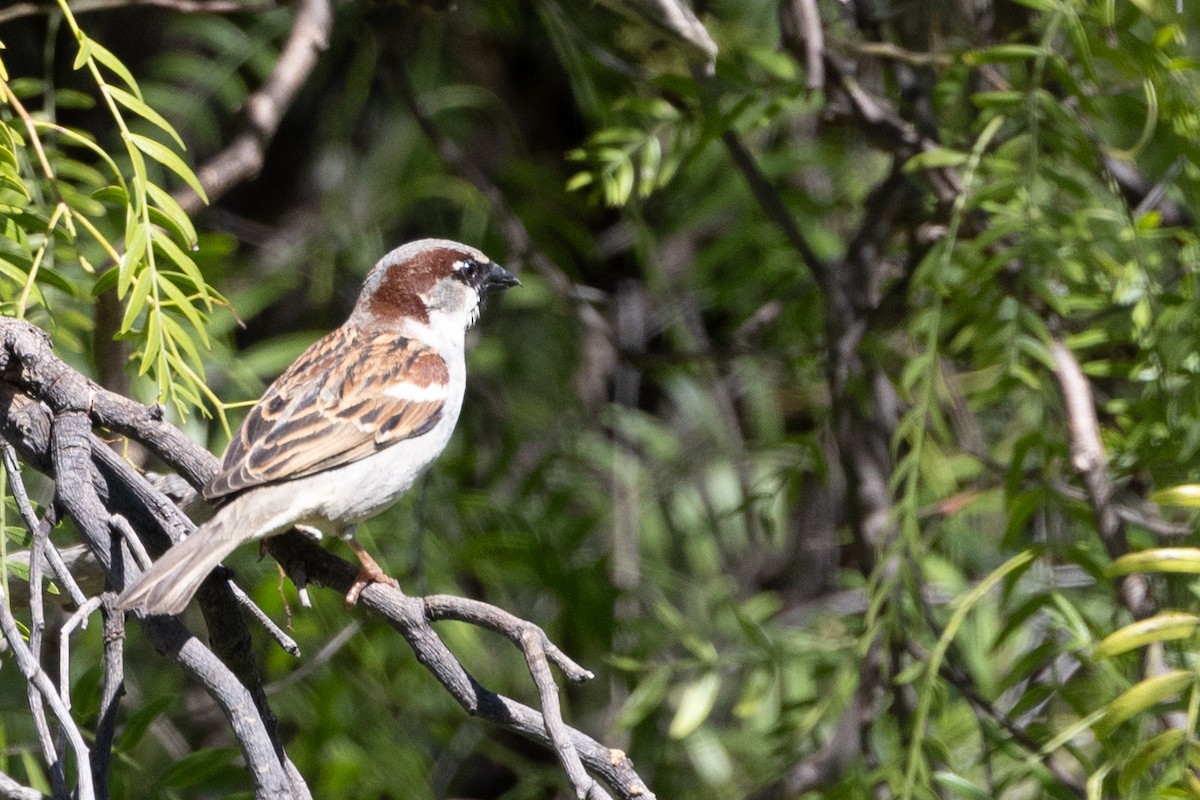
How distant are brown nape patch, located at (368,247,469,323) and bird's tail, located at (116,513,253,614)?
4.31ft

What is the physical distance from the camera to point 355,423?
2.79m

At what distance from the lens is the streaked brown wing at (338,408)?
8.21 ft

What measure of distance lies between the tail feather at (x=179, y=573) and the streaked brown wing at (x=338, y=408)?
230mm

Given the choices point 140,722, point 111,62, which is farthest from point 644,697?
point 111,62

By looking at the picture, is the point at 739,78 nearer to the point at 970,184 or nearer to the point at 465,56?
the point at 970,184

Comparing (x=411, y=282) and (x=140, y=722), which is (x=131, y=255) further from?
(x=411, y=282)

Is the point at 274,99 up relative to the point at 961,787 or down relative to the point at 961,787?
up

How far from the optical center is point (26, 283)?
2.16 m

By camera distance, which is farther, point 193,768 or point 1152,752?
point 193,768

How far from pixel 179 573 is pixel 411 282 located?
64.5 inches

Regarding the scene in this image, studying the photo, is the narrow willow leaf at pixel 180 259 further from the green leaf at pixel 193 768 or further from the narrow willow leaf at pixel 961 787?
the narrow willow leaf at pixel 961 787

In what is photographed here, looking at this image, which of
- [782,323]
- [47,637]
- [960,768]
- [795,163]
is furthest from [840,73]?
[47,637]

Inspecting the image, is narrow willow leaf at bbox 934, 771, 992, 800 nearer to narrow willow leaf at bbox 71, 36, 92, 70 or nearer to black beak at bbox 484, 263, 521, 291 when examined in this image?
black beak at bbox 484, 263, 521, 291

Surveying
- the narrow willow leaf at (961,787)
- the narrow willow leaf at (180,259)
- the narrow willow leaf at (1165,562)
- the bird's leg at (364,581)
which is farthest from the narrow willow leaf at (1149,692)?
the narrow willow leaf at (180,259)
